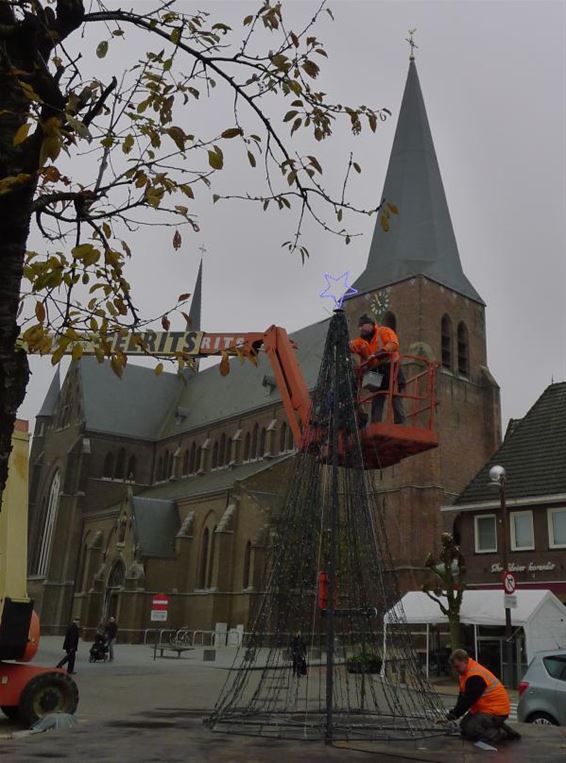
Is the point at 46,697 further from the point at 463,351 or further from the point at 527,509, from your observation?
the point at 463,351

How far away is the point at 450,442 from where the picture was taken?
38.8m

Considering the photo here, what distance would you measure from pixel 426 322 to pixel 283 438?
10552mm

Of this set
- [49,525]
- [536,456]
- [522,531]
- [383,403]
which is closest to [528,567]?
[522,531]

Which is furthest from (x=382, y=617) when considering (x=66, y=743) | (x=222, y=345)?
(x=222, y=345)

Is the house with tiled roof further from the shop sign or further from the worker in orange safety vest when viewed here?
the worker in orange safety vest

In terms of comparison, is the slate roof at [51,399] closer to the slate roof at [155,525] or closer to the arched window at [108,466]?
the arched window at [108,466]

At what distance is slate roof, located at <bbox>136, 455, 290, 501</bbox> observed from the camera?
139 ft

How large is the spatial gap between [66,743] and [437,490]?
102 feet

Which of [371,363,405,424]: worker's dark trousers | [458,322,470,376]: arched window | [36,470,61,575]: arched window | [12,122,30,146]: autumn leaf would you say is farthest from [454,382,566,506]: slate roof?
[36,470,61,575]: arched window

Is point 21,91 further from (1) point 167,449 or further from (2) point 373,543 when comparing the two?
(1) point 167,449

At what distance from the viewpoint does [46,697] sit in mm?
11484

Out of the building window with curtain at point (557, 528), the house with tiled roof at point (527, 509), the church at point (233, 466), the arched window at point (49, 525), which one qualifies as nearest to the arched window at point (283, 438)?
the church at point (233, 466)

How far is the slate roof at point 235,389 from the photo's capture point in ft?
150

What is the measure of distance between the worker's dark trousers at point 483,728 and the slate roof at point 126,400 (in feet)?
158
